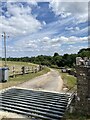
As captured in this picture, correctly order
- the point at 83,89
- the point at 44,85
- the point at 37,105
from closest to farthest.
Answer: the point at 83,89, the point at 37,105, the point at 44,85

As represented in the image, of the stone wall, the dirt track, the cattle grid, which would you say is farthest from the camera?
the dirt track

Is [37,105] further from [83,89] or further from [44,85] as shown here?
[44,85]

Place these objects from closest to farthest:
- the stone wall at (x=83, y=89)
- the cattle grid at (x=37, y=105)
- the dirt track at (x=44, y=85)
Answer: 1. the stone wall at (x=83, y=89)
2. the cattle grid at (x=37, y=105)
3. the dirt track at (x=44, y=85)

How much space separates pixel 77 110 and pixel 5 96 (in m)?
4.45

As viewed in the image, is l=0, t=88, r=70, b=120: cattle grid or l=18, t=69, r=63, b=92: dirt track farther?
l=18, t=69, r=63, b=92: dirt track

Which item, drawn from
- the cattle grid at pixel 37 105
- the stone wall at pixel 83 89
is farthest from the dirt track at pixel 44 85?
the stone wall at pixel 83 89

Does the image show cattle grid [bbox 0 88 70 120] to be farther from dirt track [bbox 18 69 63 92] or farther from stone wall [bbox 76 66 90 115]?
dirt track [bbox 18 69 63 92]

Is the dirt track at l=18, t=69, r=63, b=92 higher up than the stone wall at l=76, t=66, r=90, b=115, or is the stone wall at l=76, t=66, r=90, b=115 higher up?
the stone wall at l=76, t=66, r=90, b=115

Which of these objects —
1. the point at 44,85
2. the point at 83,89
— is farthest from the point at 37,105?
the point at 44,85

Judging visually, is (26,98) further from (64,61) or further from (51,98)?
(64,61)

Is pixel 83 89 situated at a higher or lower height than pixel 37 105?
higher

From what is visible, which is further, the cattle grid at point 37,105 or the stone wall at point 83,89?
the cattle grid at point 37,105

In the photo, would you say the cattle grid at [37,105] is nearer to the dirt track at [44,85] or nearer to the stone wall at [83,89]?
the stone wall at [83,89]

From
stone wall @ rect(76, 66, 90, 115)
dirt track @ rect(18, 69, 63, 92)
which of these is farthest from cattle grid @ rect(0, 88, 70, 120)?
dirt track @ rect(18, 69, 63, 92)
